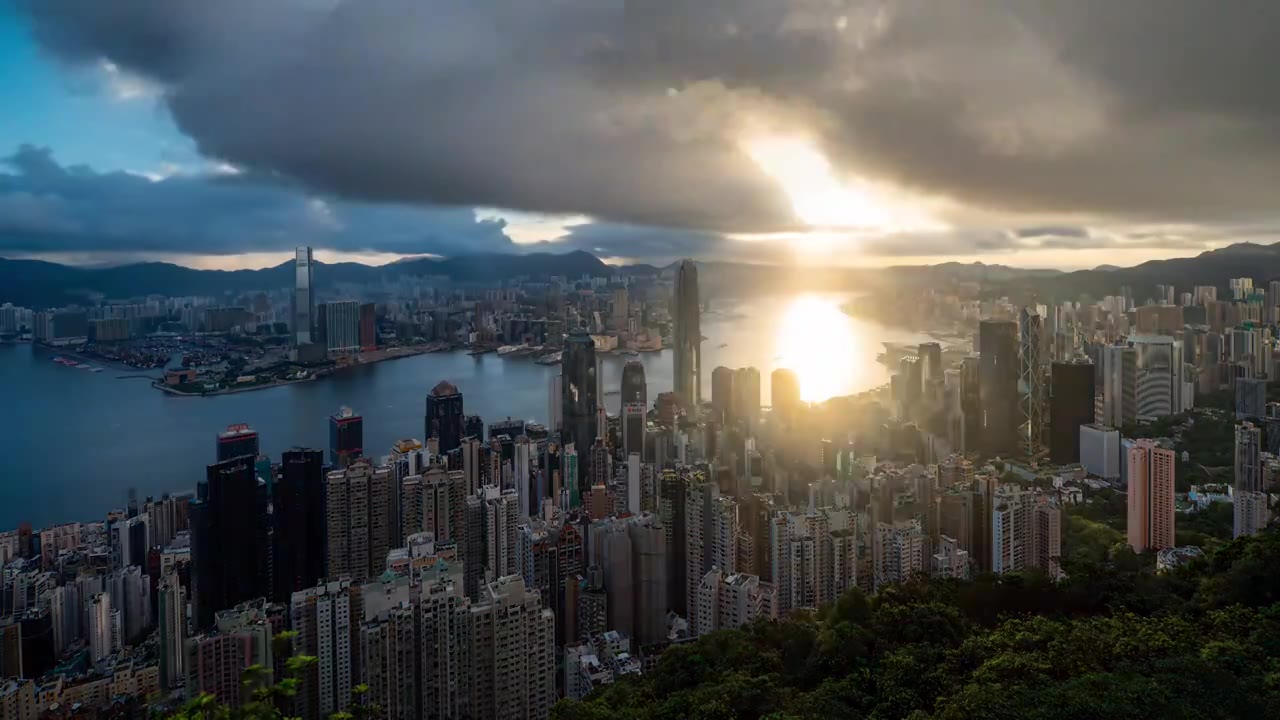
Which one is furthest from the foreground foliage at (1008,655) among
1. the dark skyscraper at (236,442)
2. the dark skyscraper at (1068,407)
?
the dark skyscraper at (236,442)

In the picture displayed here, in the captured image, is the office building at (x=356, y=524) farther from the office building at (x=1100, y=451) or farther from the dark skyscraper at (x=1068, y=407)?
the dark skyscraper at (x=1068, y=407)

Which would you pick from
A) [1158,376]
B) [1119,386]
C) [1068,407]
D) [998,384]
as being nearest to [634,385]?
[998,384]

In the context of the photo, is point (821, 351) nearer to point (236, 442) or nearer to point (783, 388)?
point (783, 388)

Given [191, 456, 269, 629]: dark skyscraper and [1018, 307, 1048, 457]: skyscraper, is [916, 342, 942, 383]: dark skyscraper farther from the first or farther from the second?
[191, 456, 269, 629]: dark skyscraper

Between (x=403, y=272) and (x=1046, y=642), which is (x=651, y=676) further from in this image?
(x=403, y=272)

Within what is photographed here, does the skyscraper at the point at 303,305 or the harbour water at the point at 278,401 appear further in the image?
the skyscraper at the point at 303,305

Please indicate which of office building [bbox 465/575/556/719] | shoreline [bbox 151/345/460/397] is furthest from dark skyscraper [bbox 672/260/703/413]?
office building [bbox 465/575/556/719]
